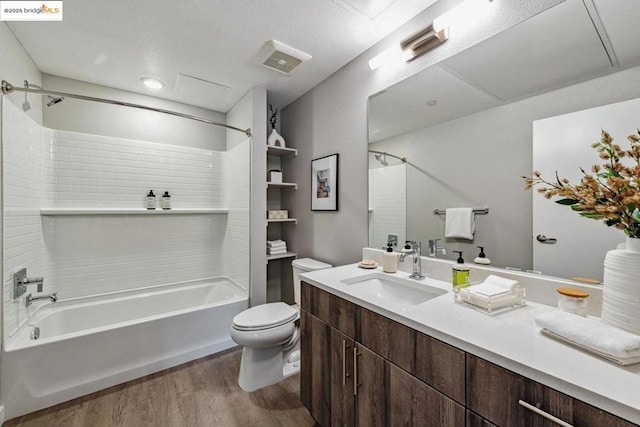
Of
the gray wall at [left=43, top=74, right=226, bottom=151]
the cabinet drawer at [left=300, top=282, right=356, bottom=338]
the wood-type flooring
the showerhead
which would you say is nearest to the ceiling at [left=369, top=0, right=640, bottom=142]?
the cabinet drawer at [left=300, top=282, right=356, bottom=338]

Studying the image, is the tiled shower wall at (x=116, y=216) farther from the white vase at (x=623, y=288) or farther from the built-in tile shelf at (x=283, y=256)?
the white vase at (x=623, y=288)

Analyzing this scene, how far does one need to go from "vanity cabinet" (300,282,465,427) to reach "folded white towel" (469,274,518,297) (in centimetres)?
34

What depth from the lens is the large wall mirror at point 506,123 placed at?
0.97m

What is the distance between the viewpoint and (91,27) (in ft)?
5.45

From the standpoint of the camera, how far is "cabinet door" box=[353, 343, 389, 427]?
3.39 ft

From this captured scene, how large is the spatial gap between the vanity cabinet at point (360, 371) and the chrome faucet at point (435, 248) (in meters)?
0.60

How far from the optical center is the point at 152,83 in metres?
2.39

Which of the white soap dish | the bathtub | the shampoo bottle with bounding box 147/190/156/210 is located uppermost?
the shampoo bottle with bounding box 147/190/156/210

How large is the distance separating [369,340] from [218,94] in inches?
104

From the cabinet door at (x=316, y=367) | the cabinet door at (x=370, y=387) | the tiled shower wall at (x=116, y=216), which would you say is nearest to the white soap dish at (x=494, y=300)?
the cabinet door at (x=370, y=387)

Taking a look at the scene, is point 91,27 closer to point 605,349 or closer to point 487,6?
point 487,6

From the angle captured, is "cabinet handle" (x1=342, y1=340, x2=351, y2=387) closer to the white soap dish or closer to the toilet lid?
the white soap dish

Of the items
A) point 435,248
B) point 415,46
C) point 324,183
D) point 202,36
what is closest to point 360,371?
point 435,248

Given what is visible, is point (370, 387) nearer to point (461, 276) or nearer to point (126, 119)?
point (461, 276)
